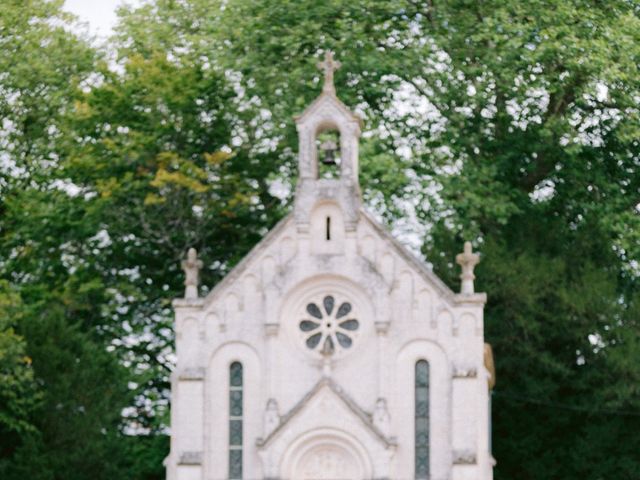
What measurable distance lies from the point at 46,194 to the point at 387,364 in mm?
16279

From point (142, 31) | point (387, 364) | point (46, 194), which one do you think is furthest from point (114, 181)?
point (387, 364)

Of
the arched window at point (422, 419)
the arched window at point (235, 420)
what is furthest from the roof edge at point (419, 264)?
the arched window at point (235, 420)

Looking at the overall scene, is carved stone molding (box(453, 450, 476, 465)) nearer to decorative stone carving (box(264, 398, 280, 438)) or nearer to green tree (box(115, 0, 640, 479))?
decorative stone carving (box(264, 398, 280, 438))

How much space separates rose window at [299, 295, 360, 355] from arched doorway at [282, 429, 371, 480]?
87.5 inches

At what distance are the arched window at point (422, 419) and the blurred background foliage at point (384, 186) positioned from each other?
26.3 ft

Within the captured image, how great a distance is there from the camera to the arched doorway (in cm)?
5225

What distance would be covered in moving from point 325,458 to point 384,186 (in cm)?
1179

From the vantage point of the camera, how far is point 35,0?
232ft

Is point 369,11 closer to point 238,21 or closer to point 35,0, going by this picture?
point 238,21

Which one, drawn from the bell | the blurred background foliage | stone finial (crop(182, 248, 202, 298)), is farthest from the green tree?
stone finial (crop(182, 248, 202, 298))

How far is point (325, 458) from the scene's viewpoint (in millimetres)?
52469

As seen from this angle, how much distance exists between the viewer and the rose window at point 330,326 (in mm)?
53312

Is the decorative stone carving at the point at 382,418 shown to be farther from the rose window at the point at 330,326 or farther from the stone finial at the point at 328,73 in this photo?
the stone finial at the point at 328,73

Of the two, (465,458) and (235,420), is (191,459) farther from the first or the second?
(465,458)
